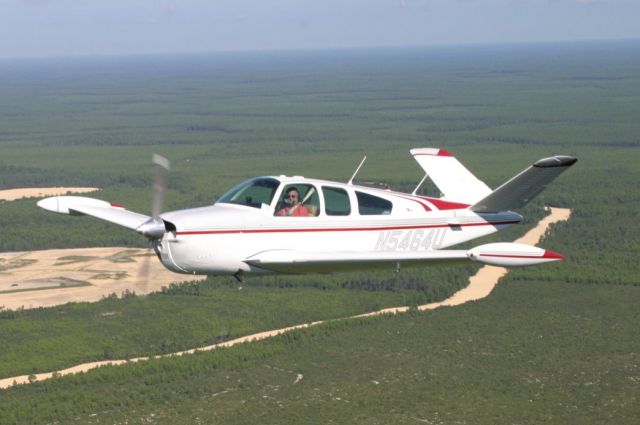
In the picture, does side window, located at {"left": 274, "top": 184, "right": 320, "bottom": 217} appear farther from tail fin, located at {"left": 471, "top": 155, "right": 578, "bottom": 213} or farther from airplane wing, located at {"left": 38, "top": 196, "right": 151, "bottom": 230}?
tail fin, located at {"left": 471, "top": 155, "right": 578, "bottom": 213}

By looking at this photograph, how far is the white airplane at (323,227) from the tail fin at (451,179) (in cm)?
91

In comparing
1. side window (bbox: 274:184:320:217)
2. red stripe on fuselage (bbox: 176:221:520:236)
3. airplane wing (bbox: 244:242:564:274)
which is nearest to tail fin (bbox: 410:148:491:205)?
red stripe on fuselage (bbox: 176:221:520:236)

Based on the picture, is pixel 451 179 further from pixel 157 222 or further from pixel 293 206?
pixel 157 222

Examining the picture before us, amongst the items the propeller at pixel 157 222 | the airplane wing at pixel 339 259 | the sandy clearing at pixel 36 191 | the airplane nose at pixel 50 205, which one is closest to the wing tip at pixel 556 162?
Result: the airplane wing at pixel 339 259

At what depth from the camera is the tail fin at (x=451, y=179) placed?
35906mm

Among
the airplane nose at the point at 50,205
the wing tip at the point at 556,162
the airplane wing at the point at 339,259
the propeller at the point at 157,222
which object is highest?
the wing tip at the point at 556,162

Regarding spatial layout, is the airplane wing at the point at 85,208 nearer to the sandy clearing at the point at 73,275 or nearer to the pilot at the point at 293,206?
the pilot at the point at 293,206

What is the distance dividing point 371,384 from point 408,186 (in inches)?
3745

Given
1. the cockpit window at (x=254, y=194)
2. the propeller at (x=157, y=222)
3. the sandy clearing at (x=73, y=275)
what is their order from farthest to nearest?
the sandy clearing at (x=73, y=275) → the cockpit window at (x=254, y=194) → the propeller at (x=157, y=222)

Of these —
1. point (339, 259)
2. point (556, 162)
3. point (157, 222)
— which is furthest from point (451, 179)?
point (157, 222)

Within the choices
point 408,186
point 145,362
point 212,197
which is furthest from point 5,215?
point 145,362

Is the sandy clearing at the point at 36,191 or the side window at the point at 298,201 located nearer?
the side window at the point at 298,201

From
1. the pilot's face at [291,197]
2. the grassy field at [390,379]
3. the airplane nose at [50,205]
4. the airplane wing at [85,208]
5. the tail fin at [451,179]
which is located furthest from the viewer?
the grassy field at [390,379]

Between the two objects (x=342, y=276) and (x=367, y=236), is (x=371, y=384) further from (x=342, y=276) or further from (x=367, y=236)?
(x=367, y=236)
